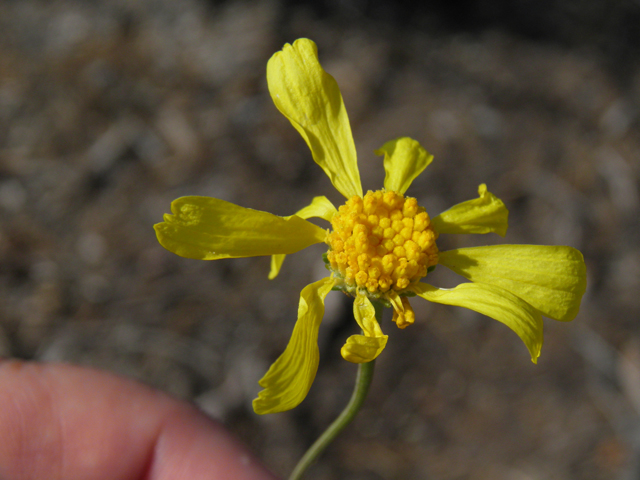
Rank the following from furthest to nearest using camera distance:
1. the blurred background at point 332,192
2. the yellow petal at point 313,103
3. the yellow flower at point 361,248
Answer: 1. the blurred background at point 332,192
2. the yellow petal at point 313,103
3. the yellow flower at point 361,248

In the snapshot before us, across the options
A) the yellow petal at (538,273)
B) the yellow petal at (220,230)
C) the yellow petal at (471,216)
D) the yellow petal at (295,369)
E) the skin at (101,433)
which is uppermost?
the yellow petal at (220,230)

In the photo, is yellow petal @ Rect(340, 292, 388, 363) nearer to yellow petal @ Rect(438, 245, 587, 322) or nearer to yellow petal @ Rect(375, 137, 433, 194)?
yellow petal @ Rect(438, 245, 587, 322)

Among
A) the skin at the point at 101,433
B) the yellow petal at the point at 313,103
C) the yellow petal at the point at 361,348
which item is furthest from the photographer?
the skin at the point at 101,433

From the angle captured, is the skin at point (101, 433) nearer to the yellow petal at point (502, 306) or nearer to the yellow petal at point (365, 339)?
the yellow petal at point (365, 339)

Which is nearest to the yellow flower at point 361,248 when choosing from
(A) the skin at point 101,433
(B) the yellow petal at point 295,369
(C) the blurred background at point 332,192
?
(B) the yellow petal at point 295,369

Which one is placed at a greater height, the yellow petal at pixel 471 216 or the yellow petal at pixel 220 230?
the yellow petal at pixel 220 230

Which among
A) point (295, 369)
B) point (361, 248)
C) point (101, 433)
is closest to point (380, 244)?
point (361, 248)

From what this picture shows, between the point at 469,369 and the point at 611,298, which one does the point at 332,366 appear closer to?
the point at 469,369
